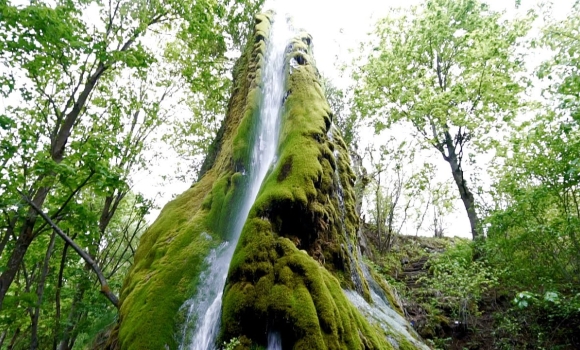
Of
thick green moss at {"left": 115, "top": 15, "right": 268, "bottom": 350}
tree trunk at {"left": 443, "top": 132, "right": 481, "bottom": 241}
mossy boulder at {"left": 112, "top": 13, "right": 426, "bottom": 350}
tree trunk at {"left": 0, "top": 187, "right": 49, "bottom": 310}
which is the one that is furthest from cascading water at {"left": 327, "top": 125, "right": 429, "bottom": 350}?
tree trunk at {"left": 443, "top": 132, "right": 481, "bottom": 241}

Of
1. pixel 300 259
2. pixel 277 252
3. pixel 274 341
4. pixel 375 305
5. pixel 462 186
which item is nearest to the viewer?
pixel 274 341

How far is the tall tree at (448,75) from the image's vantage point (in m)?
A: 11.2

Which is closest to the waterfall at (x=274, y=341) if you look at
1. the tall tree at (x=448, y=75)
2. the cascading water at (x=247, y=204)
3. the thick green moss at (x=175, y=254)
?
the cascading water at (x=247, y=204)

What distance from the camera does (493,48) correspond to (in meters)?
10.6

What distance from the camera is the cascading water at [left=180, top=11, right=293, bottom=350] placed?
14.1 feet

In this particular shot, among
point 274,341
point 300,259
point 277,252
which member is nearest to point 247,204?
point 277,252

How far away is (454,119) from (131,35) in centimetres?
1018

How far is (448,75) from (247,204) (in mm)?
11141

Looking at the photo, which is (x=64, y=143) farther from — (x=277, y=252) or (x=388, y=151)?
(x=388, y=151)

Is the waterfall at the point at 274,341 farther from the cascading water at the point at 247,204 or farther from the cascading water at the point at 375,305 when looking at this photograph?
the cascading water at the point at 375,305

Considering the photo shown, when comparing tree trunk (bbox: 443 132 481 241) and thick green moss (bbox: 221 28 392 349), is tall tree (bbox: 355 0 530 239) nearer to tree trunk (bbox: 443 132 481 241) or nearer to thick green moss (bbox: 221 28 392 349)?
tree trunk (bbox: 443 132 481 241)

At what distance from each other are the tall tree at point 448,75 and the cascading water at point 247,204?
494 centimetres

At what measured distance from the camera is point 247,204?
625 centimetres

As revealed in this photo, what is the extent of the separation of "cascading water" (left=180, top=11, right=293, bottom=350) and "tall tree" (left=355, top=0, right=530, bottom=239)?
16.2 feet
